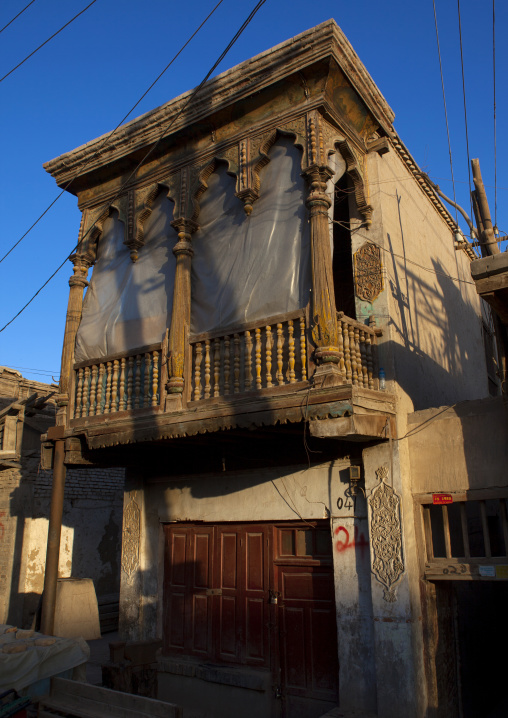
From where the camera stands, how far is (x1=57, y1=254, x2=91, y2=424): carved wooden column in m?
8.71

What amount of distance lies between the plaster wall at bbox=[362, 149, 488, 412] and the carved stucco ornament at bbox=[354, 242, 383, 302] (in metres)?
0.08

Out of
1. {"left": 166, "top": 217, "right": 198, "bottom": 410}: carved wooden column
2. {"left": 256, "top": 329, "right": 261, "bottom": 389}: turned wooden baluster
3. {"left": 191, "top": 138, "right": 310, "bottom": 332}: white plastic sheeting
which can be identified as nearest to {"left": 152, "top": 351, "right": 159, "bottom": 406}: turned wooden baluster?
{"left": 166, "top": 217, "right": 198, "bottom": 410}: carved wooden column

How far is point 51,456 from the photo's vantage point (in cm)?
871

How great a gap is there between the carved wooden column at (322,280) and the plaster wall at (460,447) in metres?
1.54

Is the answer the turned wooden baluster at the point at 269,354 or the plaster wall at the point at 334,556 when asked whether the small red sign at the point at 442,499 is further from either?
the turned wooden baluster at the point at 269,354

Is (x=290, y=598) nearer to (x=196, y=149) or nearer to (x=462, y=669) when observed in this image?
(x=462, y=669)

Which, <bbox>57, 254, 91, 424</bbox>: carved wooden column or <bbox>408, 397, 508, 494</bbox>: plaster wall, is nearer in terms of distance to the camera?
<bbox>408, 397, 508, 494</bbox>: plaster wall

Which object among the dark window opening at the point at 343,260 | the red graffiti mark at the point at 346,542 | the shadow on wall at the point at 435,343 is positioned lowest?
the red graffiti mark at the point at 346,542

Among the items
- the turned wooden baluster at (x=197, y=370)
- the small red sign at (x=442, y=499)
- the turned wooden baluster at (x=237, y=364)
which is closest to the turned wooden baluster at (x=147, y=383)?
the turned wooden baluster at (x=197, y=370)

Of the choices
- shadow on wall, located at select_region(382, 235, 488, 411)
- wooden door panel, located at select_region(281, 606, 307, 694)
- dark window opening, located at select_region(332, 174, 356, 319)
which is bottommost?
wooden door panel, located at select_region(281, 606, 307, 694)

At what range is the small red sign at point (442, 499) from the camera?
651 cm

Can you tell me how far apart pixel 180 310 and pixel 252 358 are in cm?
142

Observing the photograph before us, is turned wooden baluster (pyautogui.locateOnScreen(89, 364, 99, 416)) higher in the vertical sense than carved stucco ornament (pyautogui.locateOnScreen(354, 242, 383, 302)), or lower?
lower

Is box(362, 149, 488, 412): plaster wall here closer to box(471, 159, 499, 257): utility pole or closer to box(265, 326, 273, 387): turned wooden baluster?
box(471, 159, 499, 257): utility pole
